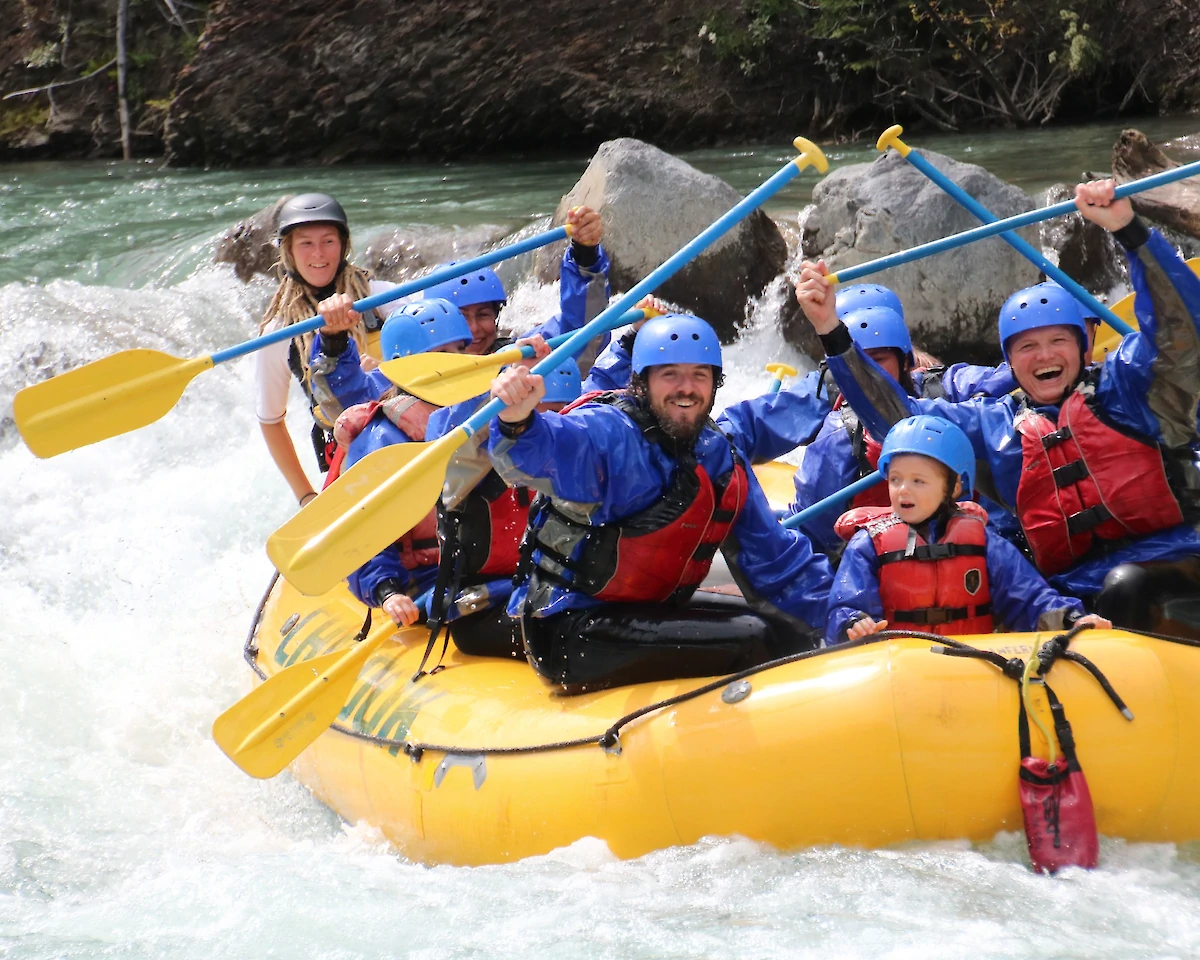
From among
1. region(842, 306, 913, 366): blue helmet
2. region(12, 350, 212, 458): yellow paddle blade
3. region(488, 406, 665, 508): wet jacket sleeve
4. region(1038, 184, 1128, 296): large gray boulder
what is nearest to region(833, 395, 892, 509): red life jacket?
region(842, 306, 913, 366): blue helmet

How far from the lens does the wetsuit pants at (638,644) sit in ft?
11.0

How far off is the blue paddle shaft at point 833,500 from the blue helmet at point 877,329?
435 mm

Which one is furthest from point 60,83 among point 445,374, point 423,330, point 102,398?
point 445,374

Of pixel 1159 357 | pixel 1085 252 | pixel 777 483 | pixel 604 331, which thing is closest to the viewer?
pixel 1159 357

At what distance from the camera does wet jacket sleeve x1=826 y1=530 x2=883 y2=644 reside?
3328 mm

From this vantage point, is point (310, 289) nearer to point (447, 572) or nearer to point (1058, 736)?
point (447, 572)

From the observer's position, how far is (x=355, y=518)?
10.3 ft

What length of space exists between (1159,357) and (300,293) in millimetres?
2686

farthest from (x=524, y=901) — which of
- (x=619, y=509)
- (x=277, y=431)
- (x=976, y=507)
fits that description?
(x=277, y=431)

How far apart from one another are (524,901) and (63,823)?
1724 mm

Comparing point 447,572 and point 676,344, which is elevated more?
point 676,344

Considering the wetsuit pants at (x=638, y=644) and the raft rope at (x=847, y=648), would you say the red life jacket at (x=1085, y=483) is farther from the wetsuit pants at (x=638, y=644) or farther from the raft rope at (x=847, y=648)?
the wetsuit pants at (x=638, y=644)

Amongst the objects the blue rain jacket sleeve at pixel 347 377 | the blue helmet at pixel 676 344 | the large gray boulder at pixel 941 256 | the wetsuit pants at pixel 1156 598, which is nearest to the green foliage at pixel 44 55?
the large gray boulder at pixel 941 256

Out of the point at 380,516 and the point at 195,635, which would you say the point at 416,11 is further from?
the point at 380,516
